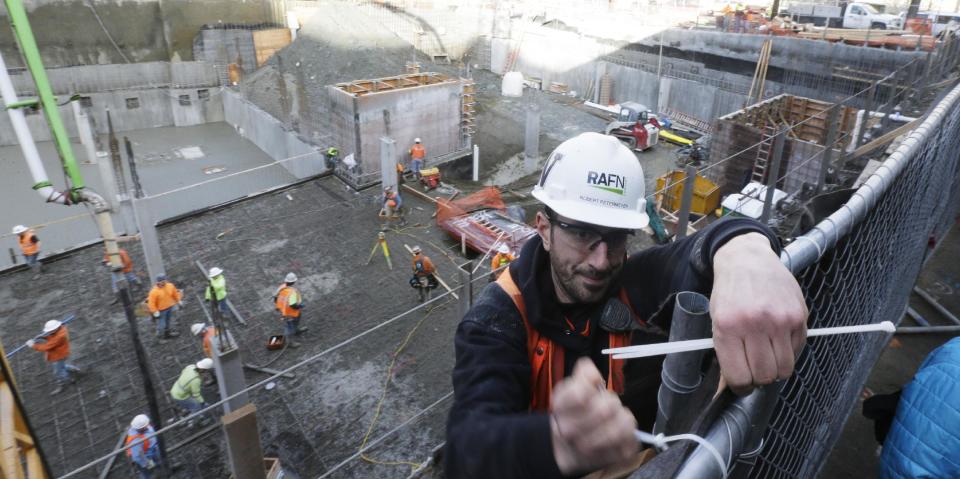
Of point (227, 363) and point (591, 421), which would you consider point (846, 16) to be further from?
point (591, 421)

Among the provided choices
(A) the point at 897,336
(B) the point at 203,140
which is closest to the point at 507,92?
(B) the point at 203,140

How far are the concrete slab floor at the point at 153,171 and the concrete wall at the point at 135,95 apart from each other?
77 centimetres

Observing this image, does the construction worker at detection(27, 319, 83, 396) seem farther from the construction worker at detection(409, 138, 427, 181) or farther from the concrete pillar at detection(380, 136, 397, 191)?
the construction worker at detection(409, 138, 427, 181)

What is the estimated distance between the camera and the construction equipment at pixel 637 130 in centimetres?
2638

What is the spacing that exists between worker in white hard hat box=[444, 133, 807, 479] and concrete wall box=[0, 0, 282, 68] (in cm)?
4220

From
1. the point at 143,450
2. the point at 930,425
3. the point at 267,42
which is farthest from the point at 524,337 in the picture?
the point at 267,42

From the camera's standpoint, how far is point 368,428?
1027cm

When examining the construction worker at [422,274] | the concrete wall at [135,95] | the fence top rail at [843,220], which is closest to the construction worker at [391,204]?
the construction worker at [422,274]

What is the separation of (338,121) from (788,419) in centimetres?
2067

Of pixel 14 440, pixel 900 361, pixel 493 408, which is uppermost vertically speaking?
pixel 493 408

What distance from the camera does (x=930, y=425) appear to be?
2.65m

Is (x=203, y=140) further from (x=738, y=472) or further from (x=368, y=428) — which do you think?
(x=738, y=472)

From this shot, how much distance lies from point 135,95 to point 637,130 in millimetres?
29762

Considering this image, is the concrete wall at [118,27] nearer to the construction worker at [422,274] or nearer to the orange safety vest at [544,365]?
the construction worker at [422,274]
